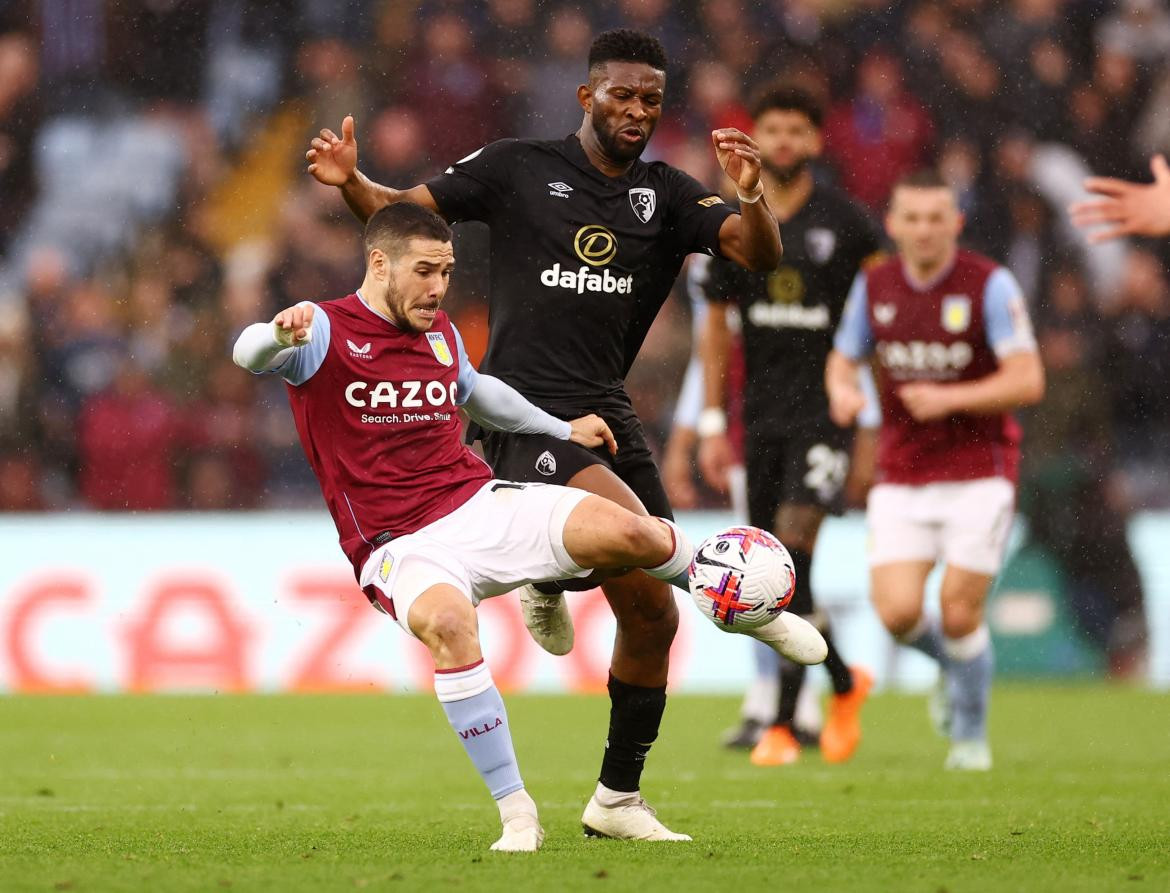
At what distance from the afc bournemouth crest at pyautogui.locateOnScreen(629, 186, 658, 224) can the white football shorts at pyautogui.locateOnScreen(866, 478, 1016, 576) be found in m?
2.91

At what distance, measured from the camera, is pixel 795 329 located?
896 cm

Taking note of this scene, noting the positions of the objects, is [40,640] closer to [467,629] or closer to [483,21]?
[483,21]

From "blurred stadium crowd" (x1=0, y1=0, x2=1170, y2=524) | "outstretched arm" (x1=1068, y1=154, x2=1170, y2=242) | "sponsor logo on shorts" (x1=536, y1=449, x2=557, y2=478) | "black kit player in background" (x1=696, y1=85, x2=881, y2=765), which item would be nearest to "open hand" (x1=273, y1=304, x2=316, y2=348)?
"sponsor logo on shorts" (x1=536, y1=449, x2=557, y2=478)

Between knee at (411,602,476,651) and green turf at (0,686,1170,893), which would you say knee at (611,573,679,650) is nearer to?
green turf at (0,686,1170,893)

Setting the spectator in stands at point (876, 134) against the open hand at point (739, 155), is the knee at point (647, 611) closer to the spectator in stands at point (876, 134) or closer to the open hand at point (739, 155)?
the open hand at point (739, 155)

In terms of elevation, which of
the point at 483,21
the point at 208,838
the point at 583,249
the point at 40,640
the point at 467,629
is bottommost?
the point at 40,640

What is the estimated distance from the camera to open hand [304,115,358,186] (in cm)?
592

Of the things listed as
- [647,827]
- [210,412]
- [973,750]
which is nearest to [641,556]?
[647,827]

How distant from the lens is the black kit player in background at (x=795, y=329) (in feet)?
28.8

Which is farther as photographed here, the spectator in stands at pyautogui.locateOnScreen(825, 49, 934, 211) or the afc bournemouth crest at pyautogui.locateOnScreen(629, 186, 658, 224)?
the spectator in stands at pyautogui.locateOnScreen(825, 49, 934, 211)

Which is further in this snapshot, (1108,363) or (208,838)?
(1108,363)

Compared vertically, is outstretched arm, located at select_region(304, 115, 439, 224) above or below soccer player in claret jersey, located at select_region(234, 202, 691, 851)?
above

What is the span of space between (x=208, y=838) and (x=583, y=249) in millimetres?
2130

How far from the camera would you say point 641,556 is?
5.41 metres
